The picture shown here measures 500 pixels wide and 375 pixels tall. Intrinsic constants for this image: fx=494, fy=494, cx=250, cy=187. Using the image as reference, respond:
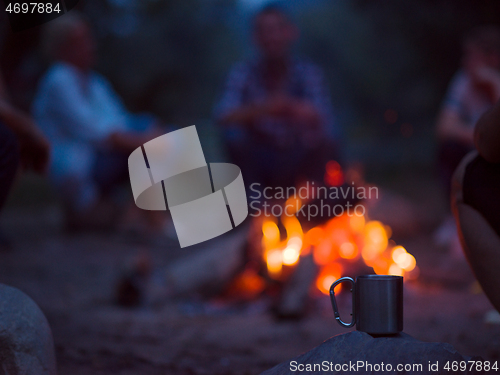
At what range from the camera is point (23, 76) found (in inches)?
289

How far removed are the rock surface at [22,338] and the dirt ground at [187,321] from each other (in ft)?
1.68

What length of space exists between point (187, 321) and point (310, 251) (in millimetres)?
977

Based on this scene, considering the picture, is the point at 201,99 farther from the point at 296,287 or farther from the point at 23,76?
the point at 296,287

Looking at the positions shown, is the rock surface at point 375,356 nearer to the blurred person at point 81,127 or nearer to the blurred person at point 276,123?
the blurred person at point 276,123

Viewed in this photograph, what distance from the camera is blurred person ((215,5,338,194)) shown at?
4.67m

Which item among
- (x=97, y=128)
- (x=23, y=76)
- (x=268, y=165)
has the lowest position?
(x=268, y=165)

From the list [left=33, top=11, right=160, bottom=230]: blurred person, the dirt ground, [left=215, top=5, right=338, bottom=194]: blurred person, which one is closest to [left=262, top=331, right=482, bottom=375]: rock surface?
A: the dirt ground

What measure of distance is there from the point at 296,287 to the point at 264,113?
1.79 meters

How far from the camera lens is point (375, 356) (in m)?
1.32

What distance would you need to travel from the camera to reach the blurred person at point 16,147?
1.74 m

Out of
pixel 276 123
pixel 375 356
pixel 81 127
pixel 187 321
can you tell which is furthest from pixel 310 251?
pixel 81 127

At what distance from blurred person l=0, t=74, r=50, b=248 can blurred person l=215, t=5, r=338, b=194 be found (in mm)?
2725

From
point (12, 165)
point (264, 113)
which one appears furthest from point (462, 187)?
point (264, 113)

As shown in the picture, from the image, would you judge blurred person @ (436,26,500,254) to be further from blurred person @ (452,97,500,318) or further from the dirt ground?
blurred person @ (452,97,500,318)
